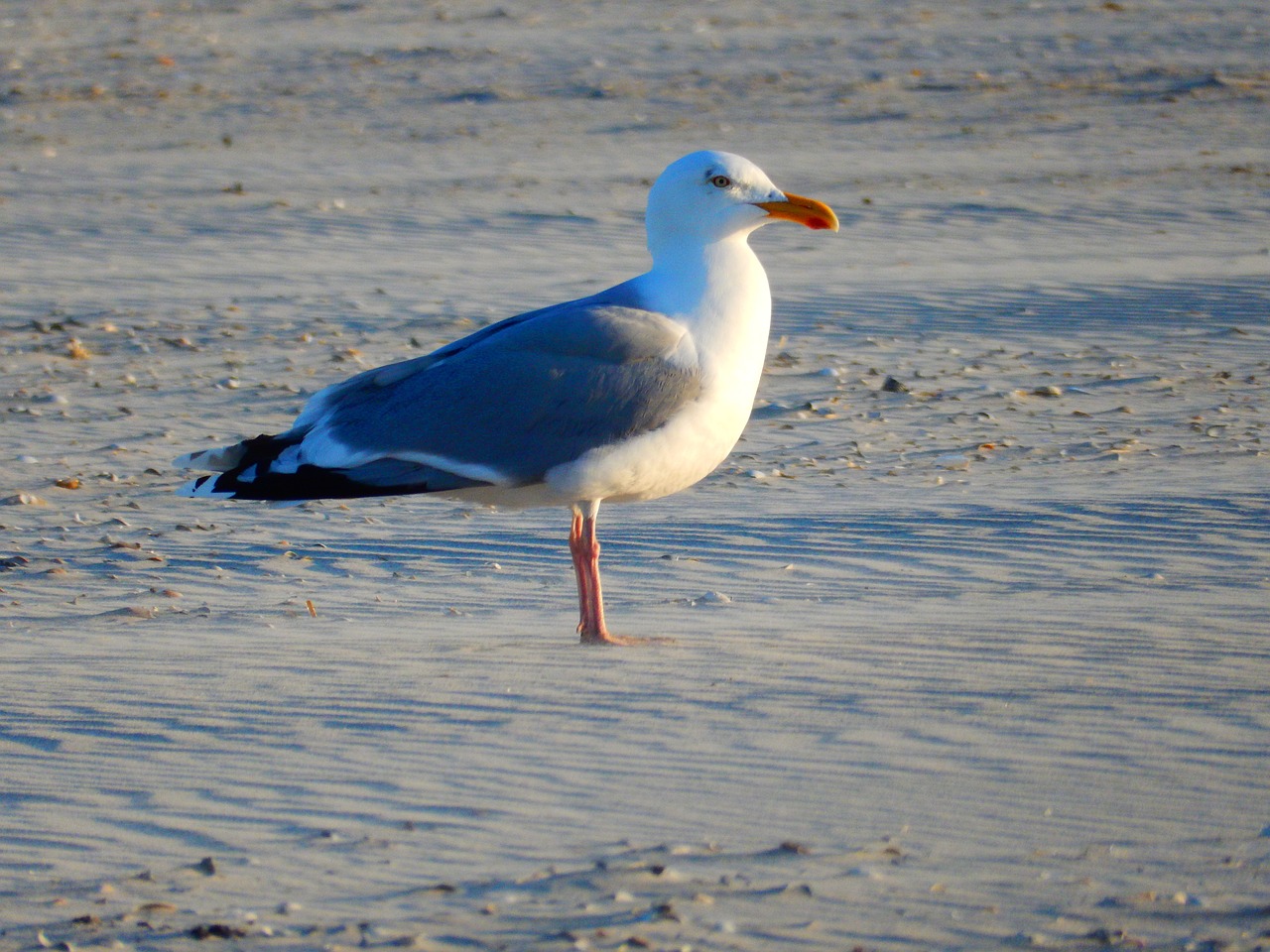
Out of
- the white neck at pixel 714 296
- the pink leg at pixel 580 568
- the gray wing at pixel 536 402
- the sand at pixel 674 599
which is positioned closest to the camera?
the sand at pixel 674 599

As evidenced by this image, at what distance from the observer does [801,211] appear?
6633 mm

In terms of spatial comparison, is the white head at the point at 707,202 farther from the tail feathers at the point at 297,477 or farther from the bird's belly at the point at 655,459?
the tail feathers at the point at 297,477

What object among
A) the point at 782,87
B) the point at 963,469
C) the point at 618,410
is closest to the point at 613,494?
the point at 618,410

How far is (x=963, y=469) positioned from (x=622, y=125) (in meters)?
13.5

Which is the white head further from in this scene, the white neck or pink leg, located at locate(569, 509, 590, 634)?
pink leg, located at locate(569, 509, 590, 634)

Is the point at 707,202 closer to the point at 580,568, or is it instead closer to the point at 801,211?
the point at 801,211

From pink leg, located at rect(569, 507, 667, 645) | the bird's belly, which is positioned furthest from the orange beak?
pink leg, located at rect(569, 507, 667, 645)

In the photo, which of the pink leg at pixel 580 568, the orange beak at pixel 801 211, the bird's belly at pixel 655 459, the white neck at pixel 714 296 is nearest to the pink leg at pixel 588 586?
the pink leg at pixel 580 568

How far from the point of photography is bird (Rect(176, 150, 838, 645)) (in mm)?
6055

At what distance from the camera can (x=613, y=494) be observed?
629 cm

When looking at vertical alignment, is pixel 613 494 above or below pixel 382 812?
above

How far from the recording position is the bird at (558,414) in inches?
238

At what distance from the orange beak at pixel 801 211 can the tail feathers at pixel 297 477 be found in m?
1.48

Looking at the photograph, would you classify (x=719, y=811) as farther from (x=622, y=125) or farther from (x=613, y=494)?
(x=622, y=125)
